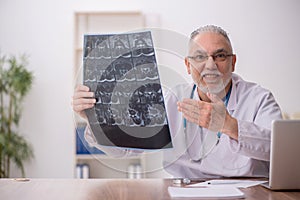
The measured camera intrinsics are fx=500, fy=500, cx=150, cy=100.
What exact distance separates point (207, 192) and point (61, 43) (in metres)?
3.42

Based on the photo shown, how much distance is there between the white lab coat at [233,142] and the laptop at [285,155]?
0.19 metres

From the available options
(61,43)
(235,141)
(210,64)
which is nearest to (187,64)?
(210,64)

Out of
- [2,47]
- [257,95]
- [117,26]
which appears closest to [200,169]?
[257,95]

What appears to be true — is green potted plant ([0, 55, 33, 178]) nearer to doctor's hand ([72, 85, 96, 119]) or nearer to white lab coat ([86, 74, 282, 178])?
white lab coat ([86, 74, 282, 178])

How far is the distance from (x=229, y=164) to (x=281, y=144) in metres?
0.44

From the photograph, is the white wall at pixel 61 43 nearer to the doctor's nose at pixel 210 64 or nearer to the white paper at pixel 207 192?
the doctor's nose at pixel 210 64

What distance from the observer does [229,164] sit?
2051 millimetres

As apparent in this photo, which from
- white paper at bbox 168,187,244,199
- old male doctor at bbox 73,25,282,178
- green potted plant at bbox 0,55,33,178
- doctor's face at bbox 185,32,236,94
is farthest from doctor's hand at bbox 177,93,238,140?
green potted plant at bbox 0,55,33,178

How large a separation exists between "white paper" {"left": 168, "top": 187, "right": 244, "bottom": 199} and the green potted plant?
120 inches

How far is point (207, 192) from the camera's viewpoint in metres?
1.60

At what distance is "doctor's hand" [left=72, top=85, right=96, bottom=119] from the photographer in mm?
1711

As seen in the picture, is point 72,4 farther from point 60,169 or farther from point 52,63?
Answer: point 60,169

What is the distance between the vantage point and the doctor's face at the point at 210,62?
6.07 ft

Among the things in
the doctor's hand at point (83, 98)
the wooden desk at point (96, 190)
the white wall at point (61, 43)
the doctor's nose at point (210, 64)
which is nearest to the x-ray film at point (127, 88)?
the doctor's hand at point (83, 98)
